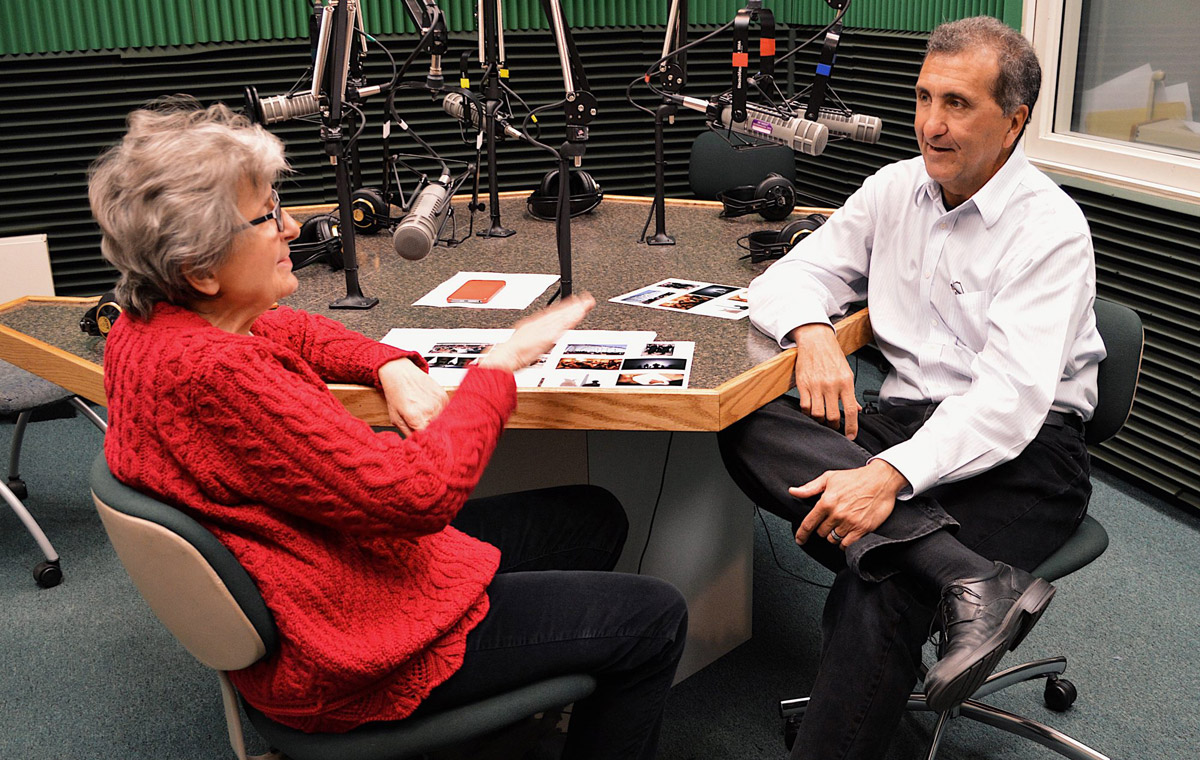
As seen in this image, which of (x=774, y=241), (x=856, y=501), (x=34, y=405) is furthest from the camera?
(x=34, y=405)

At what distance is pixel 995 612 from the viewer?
170 centimetres

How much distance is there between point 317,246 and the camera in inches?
109

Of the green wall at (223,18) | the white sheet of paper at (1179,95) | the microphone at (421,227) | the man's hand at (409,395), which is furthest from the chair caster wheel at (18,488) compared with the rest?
the white sheet of paper at (1179,95)

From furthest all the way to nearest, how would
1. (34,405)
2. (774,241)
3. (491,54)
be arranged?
(34,405) → (491,54) → (774,241)

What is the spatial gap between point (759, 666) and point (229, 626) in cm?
161

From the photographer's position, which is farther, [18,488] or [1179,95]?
[18,488]

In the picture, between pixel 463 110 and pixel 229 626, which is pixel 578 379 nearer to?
pixel 229 626

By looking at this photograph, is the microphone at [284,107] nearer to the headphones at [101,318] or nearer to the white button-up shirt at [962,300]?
the headphones at [101,318]

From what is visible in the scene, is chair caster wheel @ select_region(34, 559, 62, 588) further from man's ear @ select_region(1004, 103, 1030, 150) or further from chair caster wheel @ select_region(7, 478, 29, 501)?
man's ear @ select_region(1004, 103, 1030, 150)

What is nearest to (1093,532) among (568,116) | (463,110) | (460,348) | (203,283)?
(460,348)

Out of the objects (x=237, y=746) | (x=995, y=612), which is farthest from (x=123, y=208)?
(x=995, y=612)

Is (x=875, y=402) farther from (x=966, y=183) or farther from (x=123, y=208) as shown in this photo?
(x=123, y=208)

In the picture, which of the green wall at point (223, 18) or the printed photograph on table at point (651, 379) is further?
the green wall at point (223, 18)

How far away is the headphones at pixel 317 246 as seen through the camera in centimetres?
274
